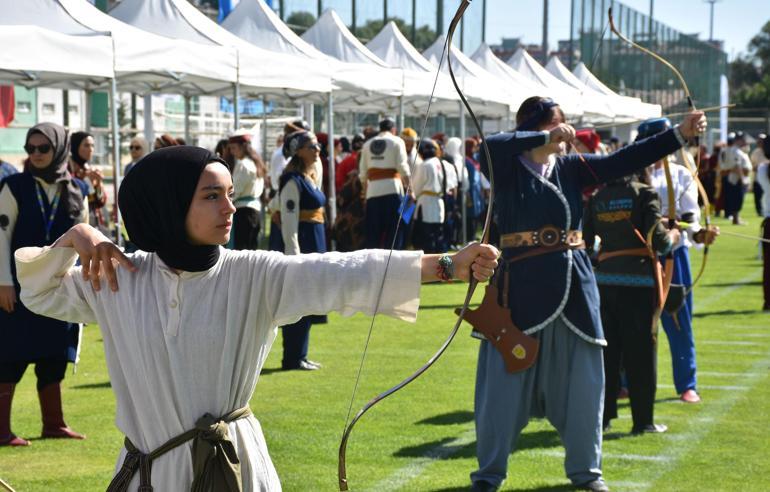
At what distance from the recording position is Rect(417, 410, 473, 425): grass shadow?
7375mm

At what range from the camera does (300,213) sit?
9625 mm

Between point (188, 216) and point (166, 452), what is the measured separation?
0.60 m

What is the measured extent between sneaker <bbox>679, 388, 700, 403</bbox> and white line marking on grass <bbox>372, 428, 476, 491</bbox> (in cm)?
169

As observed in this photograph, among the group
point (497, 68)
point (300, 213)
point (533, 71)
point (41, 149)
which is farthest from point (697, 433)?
point (533, 71)

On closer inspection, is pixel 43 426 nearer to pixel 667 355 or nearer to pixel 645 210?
pixel 645 210

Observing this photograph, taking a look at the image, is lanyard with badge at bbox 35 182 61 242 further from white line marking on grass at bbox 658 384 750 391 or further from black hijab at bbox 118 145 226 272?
white line marking on grass at bbox 658 384 750 391

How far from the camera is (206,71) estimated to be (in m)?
12.7

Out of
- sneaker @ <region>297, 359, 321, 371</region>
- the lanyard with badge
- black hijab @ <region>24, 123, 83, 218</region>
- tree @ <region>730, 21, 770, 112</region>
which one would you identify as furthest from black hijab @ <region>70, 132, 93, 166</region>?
tree @ <region>730, 21, 770, 112</region>

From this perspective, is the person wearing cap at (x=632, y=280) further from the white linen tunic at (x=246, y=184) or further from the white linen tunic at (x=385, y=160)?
the white linen tunic at (x=385, y=160)

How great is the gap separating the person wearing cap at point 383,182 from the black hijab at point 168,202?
38.5 ft

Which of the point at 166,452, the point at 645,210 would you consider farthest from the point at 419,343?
the point at 166,452

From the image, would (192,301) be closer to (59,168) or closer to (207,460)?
(207,460)

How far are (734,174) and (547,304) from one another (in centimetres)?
2289

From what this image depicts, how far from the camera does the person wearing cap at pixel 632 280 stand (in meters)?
7.02
